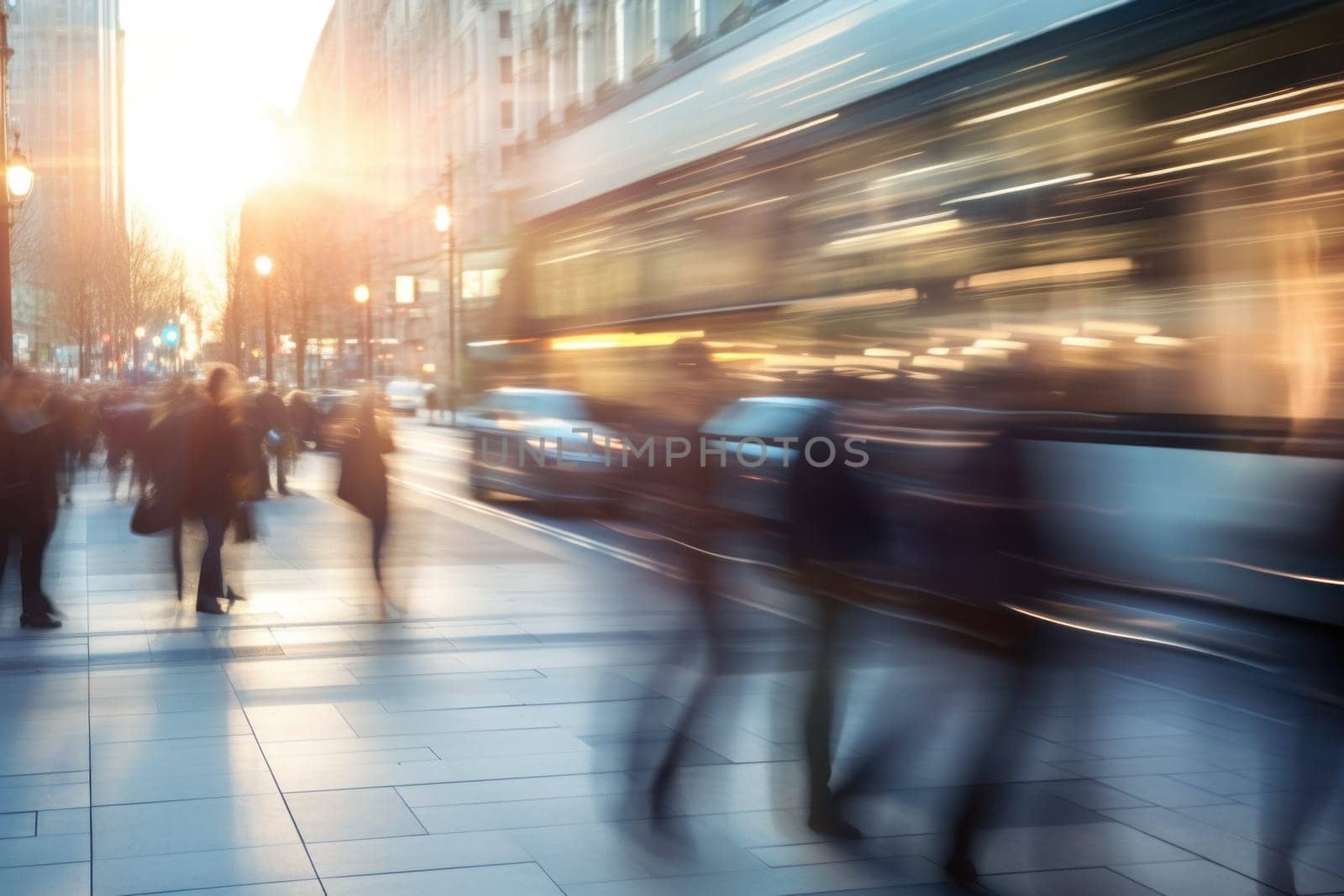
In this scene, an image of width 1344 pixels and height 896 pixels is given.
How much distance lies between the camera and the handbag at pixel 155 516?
36.6ft

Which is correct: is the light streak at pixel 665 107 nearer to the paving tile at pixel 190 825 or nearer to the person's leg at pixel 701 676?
the person's leg at pixel 701 676

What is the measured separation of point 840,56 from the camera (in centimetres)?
1131

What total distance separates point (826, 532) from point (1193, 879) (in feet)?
5.42

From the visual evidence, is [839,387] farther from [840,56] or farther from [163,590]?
[163,590]

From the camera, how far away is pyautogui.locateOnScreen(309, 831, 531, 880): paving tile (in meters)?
5.27

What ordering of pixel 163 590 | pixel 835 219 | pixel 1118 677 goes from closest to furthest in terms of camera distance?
pixel 1118 677
pixel 835 219
pixel 163 590

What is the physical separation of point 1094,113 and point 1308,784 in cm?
449

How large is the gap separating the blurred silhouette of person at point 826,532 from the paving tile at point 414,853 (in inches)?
47.5

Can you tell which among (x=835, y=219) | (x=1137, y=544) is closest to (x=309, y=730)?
(x=1137, y=544)

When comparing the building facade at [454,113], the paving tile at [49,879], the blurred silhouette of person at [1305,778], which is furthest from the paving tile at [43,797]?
the building facade at [454,113]

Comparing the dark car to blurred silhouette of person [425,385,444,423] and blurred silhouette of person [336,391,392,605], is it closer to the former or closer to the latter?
blurred silhouette of person [336,391,392,605]

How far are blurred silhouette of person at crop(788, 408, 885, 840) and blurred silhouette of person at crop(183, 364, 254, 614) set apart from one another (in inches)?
262

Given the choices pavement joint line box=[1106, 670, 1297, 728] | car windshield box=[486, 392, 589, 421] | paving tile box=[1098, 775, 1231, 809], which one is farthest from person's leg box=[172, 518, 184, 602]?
paving tile box=[1098, 775, 1231, 809]

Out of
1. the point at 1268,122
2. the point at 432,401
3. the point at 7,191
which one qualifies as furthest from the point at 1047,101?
the point at 432,401
